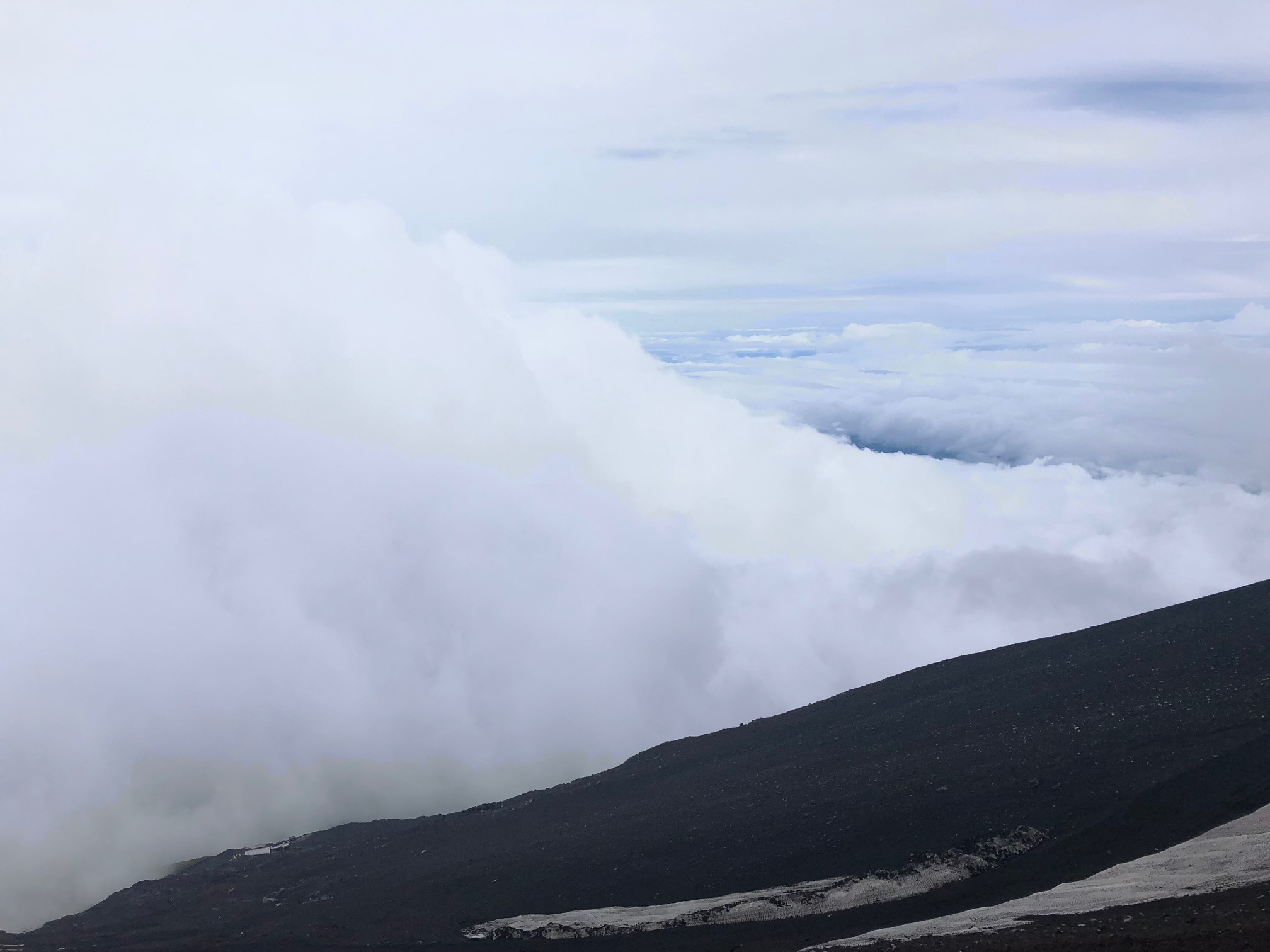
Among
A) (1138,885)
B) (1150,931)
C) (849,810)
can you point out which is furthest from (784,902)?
(1150,931)

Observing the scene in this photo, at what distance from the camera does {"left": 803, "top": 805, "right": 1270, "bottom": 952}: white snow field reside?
3092 centimetres

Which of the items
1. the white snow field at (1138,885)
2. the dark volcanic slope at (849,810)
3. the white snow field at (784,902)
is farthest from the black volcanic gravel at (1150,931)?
the white snow field at (784,902)

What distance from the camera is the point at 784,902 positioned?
40.0 metres

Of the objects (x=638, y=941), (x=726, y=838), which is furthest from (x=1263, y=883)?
(x=726, y=838)

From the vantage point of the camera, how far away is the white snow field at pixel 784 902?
39.5 metres

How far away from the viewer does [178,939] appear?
47875 millimetres

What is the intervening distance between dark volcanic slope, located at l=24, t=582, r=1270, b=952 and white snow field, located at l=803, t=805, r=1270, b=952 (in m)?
2.37

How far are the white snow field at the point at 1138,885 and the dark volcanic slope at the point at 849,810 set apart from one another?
7.79 feet

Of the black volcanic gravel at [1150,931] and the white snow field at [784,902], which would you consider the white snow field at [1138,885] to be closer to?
the black volcanic gravel at [1150,931]

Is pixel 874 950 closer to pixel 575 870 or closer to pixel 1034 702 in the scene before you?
pixel 575 870

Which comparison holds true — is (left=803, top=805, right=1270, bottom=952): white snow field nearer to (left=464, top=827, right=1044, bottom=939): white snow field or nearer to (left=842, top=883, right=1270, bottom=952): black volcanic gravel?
(left=842, top=883, right=1270, bottom=952): black volcanic gravel

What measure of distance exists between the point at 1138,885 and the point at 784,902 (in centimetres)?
1264

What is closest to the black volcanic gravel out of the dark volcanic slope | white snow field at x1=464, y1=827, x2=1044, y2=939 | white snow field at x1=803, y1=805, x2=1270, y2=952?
white snow field at x1=803, y1=805, x2=1270, y2=952

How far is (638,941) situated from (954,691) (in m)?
32.0
